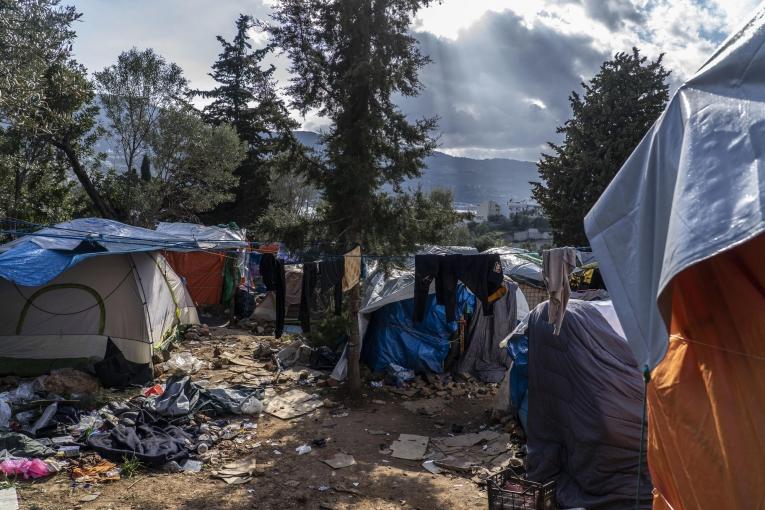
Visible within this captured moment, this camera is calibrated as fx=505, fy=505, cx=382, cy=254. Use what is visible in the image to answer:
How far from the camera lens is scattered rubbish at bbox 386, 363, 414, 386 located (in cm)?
966

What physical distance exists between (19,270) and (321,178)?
488 centimetres

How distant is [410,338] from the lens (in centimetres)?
1017

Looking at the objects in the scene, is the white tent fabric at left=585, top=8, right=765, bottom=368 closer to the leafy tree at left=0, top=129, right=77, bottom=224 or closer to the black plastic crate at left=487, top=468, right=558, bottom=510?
the black plastic crate at left=487, top=468, right=558, bottom=510

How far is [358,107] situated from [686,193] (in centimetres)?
715

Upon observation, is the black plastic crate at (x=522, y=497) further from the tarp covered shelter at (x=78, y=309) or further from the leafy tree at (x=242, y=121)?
the leafy tree at (x=242, y=121)

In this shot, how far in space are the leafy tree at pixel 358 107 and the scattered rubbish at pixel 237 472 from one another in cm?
291

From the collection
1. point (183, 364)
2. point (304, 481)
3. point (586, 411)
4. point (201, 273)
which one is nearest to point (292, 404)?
point (304, 481)

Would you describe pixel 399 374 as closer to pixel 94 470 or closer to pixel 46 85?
pixel 94 470

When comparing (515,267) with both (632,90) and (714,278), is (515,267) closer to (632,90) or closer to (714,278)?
(632,90)

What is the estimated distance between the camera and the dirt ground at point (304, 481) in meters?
5.39

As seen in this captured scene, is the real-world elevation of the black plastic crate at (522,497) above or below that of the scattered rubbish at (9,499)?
above

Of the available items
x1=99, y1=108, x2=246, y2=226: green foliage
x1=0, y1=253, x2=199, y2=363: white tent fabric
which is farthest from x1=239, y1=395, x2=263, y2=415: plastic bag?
x1=99, y1=108, x2=246, y2=226: green foliage

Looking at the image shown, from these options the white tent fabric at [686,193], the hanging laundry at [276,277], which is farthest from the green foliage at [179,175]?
the white tent fabric at [686,193]

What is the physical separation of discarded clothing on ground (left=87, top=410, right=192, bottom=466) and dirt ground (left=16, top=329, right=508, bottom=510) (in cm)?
22
